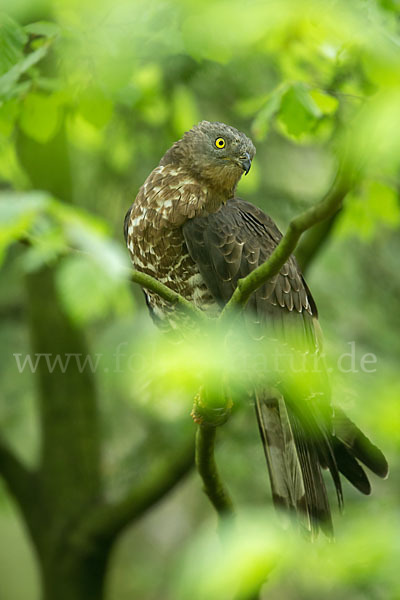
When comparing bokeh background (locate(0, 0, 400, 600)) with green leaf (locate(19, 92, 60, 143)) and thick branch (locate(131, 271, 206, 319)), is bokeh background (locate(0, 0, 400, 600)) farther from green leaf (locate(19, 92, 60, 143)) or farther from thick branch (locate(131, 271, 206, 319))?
thick branch (locate(131, 271, 206, 319))

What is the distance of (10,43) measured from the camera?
9.59ft

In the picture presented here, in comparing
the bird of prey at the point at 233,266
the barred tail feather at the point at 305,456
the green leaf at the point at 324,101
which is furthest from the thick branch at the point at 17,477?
the green leaf at the point at 324,101

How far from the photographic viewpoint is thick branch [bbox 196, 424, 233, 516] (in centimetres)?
291

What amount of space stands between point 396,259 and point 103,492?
3342mm

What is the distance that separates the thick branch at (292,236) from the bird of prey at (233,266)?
1.09 m

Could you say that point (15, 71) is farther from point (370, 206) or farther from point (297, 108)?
point (370, 206)

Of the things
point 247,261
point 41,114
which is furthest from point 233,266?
point 41,114

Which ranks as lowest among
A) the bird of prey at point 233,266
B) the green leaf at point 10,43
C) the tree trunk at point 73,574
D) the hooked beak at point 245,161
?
the tree trunk at point 73,574

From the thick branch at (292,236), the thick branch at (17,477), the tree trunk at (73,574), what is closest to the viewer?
the thick branch at (292,236)

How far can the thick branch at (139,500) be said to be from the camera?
5.09 meters

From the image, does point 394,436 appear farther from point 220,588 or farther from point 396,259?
point 396,259

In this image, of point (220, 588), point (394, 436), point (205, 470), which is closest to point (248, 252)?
point (205, 470)

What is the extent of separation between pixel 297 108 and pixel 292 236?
1427 mm

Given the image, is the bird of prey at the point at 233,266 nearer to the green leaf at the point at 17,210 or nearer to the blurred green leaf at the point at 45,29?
the blurred green leaf at the point at 45,29
